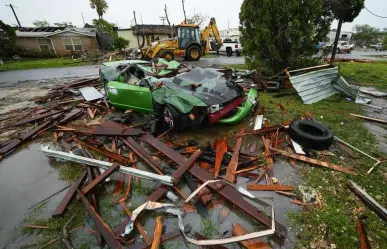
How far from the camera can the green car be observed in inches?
169

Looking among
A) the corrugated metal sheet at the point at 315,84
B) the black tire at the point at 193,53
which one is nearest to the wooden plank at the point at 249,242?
the corrugated metal sheet at the point at 315,84

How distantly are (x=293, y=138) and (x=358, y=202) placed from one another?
1.65 m

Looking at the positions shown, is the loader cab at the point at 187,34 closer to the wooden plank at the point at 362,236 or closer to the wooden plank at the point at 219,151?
the wooden plank at the point at 219,151

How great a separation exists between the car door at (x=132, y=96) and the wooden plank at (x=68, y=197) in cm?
242

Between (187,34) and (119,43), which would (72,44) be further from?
A: (187,34)

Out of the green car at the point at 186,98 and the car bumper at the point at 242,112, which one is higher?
the green car at the point at 186,98

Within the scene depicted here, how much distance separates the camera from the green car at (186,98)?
4.29m

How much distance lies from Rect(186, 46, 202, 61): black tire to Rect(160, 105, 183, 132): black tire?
12.8 m

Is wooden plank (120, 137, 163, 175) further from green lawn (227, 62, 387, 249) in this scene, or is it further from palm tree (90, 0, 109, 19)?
palm tree (90, 0, 109, 19)

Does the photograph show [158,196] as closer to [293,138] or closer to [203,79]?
[293,138]

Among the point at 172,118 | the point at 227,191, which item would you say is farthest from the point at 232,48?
the point at 227,191

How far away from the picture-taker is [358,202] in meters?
2.79

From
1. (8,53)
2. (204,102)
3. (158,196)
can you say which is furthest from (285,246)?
(8,53)

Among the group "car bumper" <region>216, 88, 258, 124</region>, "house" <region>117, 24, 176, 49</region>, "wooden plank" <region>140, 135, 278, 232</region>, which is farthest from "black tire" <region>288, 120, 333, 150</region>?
"house" <region>117, 24, 176, 49</region>
